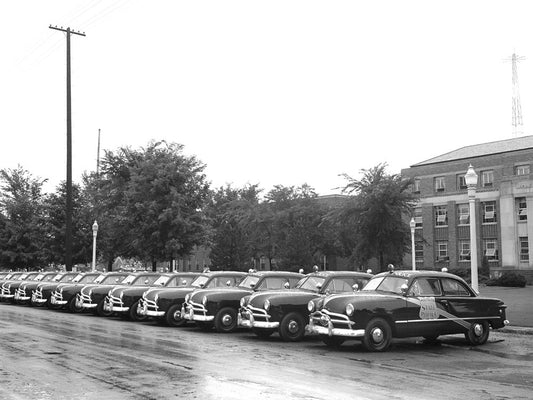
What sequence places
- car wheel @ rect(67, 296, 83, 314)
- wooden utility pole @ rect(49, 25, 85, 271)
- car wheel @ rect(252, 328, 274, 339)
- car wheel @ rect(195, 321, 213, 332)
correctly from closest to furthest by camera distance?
car wheel @ rect(252, 328, 274, 339), car wheel @ rect(195, 321, 213, 332), car wheel @ rect(67, 296, 83, 314), wooden utility pole @ rect(49, 25, 85, 271)

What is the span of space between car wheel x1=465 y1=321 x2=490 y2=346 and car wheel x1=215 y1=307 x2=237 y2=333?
622 cm

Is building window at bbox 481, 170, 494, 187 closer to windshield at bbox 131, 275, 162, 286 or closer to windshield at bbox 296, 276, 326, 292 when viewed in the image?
windshield at bbox 131, 275, 162, 286

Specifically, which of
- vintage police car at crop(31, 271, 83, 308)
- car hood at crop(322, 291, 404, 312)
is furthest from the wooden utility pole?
car hood at crop(322, 291, 404, 312)

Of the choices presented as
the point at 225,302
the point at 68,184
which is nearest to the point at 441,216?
the point at 68,184

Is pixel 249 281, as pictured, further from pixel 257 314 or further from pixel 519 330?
pixel 519 330

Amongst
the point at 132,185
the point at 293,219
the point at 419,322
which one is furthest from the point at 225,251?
the point at 419,322

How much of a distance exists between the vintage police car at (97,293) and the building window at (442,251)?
45236 mm

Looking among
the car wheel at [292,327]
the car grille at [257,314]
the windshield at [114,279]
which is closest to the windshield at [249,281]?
the car grille at [257,314]

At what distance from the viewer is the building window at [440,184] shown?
212 ft

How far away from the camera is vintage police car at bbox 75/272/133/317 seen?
23.1 meters

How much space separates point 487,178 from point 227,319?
49237mm

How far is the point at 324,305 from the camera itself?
44.6ft

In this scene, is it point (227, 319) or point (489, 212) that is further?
point (489, 212)

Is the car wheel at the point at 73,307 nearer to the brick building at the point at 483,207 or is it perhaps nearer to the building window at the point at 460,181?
the brick building at the point at 483,207
